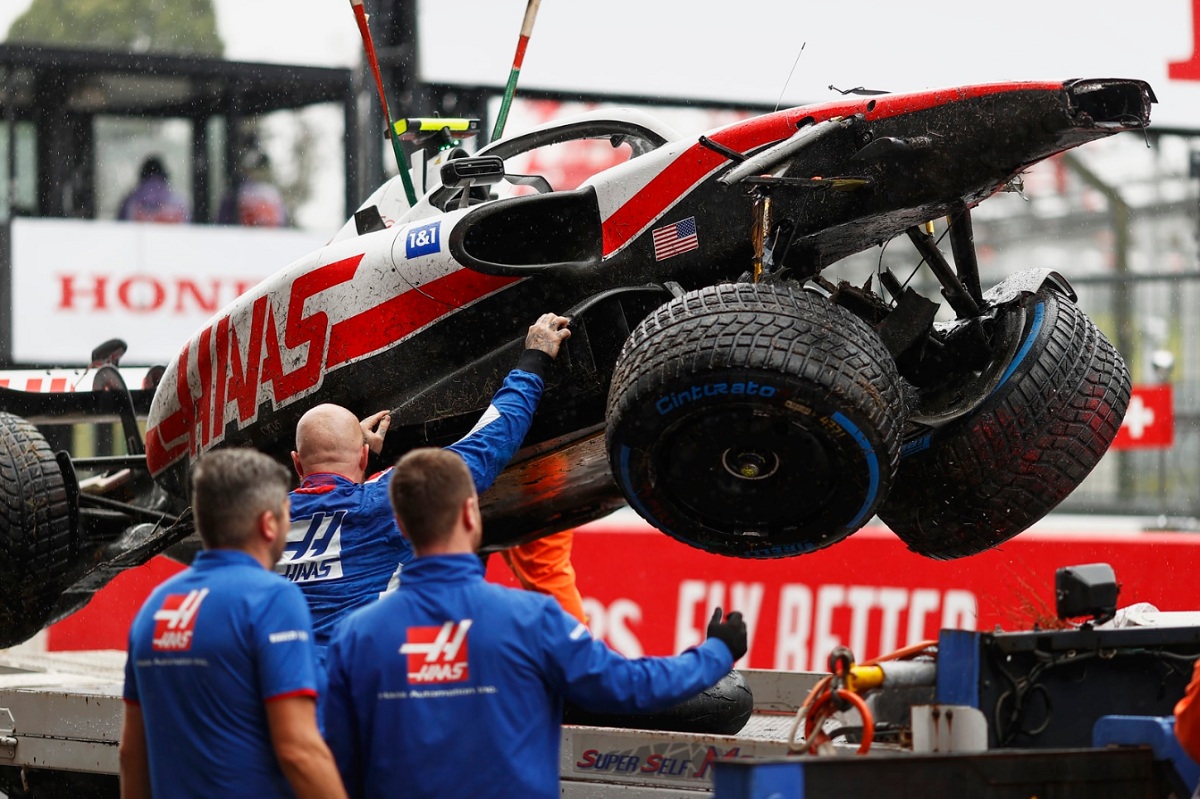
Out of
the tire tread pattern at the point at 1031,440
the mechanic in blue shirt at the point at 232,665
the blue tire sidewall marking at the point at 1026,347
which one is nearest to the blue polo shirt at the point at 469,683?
the mechanic in blue shirt at the point at 232,665

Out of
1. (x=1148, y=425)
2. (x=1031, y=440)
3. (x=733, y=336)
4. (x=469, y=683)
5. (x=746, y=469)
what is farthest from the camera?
(x=1148, y=425)

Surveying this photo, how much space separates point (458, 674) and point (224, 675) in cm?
47

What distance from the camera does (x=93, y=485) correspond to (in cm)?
754

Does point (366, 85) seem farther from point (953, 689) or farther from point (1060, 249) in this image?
point (953, 689)

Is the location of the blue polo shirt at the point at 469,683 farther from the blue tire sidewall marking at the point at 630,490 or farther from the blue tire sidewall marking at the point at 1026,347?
the blue tire sidewall marking at the point at 1026,347

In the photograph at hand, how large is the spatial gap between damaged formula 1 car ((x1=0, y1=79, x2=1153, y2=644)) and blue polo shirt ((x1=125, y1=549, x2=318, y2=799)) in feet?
3.89

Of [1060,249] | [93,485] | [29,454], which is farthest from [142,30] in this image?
[29,454]

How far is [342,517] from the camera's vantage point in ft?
13.7

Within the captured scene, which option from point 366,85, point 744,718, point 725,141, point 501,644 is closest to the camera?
point 501,644

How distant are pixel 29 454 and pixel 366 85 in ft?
27.5

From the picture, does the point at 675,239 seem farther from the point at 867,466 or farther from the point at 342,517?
the point at 342,517

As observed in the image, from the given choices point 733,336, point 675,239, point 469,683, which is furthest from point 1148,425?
point 469,683

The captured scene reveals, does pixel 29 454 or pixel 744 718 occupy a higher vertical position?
pixel 29 454

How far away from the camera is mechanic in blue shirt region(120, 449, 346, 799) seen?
3154 mm
